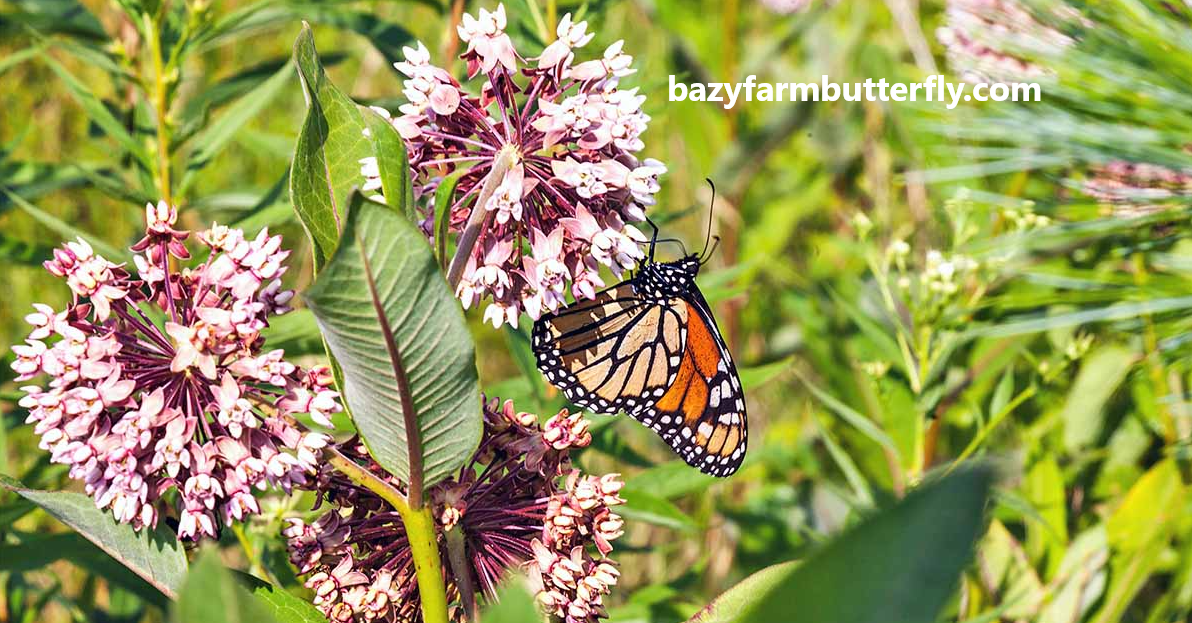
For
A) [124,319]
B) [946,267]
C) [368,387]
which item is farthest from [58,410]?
[946,267]

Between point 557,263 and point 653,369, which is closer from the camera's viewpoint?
point 557,263

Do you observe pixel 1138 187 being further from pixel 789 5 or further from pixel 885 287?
pixel 789 5

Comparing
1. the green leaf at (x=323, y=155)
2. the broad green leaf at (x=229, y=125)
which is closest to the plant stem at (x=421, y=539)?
the green leaf at (x=323, y=155)

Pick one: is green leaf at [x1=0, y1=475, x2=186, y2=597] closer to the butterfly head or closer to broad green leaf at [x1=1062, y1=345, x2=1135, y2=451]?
the butterfly head

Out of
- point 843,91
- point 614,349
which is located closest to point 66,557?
point 614,349

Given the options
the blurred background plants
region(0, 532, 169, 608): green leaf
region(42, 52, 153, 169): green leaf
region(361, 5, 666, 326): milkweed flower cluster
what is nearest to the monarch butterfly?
the blurred background plants

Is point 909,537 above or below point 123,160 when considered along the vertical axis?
below

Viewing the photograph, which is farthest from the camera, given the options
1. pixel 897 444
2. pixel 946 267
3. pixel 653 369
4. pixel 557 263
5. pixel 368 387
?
pixel 897 444

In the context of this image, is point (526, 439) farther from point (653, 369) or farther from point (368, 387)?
point (653, 369)
